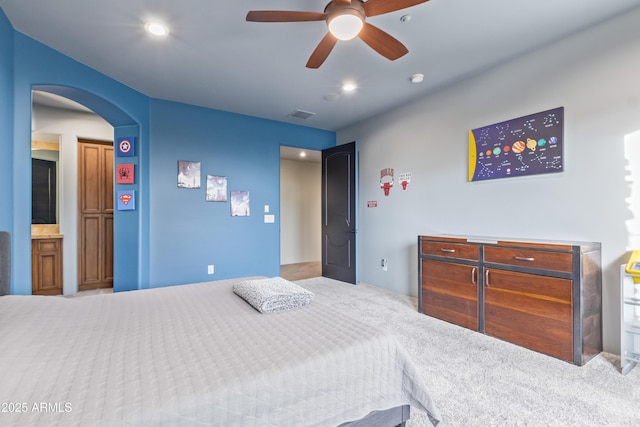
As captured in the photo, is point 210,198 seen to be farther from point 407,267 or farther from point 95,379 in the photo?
point 95,379

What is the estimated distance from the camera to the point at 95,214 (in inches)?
169

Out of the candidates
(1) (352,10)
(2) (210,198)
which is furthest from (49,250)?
(1) (352,10)

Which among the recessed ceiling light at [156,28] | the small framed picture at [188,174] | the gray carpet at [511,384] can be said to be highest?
the recessed ceiling light at [156,28]

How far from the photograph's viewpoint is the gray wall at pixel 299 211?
6.63 metres

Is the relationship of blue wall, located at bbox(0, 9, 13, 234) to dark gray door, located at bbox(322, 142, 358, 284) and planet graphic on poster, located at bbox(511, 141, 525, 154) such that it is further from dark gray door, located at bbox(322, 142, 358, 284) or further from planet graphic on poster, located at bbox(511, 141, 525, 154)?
planet graphic on poster, located at bbox(511, 141, 525, 154)

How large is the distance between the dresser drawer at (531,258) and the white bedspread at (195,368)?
1.72m

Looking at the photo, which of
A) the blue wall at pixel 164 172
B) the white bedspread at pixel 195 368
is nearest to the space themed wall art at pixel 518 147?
the white bedspread at pixel 195 368

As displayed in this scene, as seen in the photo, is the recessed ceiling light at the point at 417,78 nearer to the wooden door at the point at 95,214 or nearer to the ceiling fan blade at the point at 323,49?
the ceiling fan blade at the point at 323,49

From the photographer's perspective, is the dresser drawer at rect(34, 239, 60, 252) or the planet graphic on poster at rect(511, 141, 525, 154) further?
the dresser drawer at rect(34, 239, 60, 252)

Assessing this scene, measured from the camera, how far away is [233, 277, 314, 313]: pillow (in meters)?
1.58

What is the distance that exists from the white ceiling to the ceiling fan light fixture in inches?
16.8

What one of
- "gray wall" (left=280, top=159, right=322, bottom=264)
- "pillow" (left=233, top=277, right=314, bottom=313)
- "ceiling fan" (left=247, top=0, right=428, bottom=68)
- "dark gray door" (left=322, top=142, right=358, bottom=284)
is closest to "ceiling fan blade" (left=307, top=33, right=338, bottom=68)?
"ceiling fan" (left=247, top=0, right=428, bottom=68)

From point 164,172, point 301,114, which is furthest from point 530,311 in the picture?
point 164,172

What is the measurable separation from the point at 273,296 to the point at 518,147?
2.73 m
